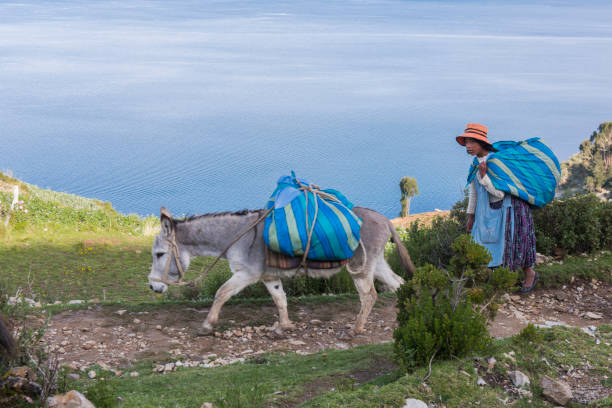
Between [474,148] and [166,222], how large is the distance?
413 cm

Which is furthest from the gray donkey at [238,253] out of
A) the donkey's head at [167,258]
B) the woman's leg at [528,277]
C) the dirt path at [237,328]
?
the woman's leg at [528,277]

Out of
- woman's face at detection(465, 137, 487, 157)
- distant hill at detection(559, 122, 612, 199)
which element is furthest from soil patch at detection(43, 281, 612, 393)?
distant hill at detection(559, 122, 612, 199)

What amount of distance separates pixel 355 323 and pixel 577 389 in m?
3.13

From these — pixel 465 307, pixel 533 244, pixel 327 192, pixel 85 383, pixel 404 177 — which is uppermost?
pixel 404 177

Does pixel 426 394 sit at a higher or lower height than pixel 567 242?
lower

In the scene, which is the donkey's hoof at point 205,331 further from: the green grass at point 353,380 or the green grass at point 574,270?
the green grass at point 574,270

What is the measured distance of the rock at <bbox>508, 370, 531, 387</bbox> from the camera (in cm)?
497

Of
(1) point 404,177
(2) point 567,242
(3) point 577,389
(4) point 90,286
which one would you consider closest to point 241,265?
(3) point 577,389

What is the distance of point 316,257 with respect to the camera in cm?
724

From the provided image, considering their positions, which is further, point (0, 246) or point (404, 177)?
point (404, 177)

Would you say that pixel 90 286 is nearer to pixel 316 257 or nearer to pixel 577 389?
pixel 316 257

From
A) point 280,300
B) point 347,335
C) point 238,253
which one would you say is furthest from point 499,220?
point 238,253

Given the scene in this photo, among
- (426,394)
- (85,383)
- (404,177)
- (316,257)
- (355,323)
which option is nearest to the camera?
(426,394)

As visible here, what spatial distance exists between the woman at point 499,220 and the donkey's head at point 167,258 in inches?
156
